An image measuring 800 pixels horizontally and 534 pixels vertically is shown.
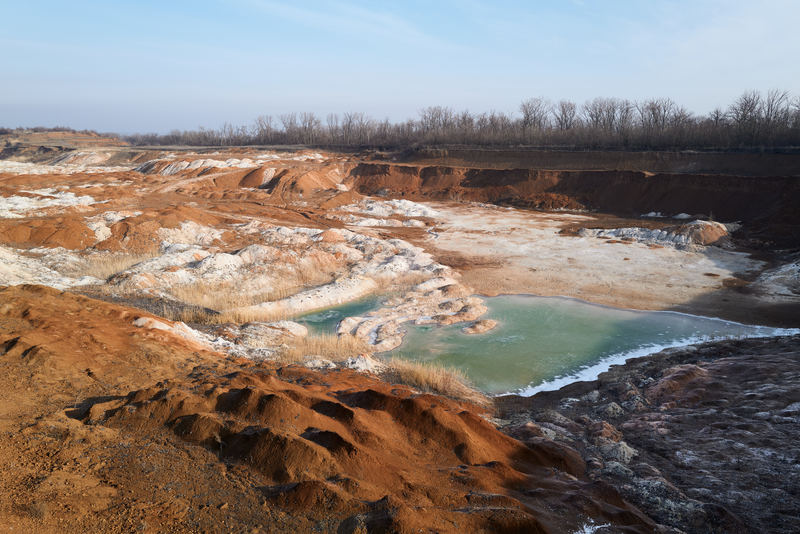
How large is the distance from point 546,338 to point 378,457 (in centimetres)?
1024

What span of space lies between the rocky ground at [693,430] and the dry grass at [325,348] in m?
4.68

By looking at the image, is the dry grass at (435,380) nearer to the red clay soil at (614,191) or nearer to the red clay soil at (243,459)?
the red clay soil at (243,459)

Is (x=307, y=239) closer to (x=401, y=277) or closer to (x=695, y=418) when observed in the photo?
(x=401, y=277)

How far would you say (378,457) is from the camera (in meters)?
6.42

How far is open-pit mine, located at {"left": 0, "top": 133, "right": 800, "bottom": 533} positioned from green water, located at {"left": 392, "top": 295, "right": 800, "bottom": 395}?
93mm

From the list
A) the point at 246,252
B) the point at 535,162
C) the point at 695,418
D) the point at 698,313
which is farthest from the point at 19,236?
the point at 535,162

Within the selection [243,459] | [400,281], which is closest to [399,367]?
[243,459]

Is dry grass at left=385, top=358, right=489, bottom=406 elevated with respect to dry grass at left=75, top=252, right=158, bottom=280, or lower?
lower

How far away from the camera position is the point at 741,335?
596 inches

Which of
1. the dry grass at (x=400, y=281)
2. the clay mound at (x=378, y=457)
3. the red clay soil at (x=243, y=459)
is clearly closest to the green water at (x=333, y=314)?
the dry grass at (x=400, y=281)

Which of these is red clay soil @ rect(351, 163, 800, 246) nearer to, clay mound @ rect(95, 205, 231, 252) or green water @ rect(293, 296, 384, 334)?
green water @ rect(293, 296, 384, 334)

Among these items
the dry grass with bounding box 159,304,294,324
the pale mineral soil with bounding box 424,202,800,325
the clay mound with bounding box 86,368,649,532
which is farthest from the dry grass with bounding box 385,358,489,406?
the pale mineral soil with bounding box 424,202,800,325

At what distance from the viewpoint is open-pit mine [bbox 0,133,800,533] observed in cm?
554

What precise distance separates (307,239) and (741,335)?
58.7ft
